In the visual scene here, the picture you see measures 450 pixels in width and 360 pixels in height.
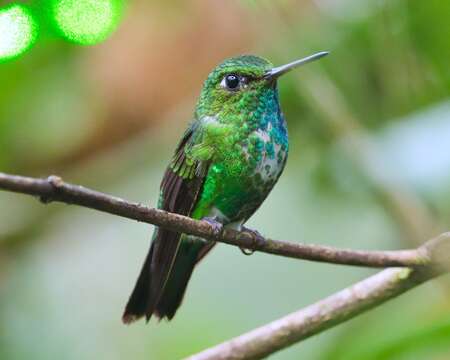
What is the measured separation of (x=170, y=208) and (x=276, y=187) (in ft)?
3.94

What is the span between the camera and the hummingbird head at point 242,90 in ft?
6.55

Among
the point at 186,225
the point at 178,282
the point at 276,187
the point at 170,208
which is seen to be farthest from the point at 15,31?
the point at 276,187

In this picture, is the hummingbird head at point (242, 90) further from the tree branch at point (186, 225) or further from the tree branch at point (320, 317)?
the tree branch at point (320, 317)

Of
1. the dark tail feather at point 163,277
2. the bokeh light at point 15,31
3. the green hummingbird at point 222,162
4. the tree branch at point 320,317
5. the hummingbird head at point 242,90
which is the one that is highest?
the hummingbird head at point 242,90

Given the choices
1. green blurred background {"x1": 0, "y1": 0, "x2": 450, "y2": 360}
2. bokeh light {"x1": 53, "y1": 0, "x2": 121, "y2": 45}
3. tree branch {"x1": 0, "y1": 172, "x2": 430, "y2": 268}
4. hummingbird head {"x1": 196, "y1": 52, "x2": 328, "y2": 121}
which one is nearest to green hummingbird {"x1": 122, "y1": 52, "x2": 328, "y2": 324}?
hummingbird head {"x1": 196, "y1": 52, "x2": 328, "y2": 121}

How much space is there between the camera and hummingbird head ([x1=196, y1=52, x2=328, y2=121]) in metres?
2.00

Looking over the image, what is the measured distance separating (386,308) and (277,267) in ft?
1.34

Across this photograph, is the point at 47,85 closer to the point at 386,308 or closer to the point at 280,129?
the point at 280,129

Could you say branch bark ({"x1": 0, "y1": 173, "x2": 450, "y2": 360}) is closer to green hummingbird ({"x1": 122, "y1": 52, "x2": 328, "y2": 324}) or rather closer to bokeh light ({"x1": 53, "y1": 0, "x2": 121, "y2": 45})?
green hummingbird ({"x1": 122, "y1": 52, "x2": 328, "y2": 324})

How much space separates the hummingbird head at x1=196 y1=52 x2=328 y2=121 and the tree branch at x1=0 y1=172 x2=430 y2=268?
1.04ft

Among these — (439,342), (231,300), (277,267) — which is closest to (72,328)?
(231,300)

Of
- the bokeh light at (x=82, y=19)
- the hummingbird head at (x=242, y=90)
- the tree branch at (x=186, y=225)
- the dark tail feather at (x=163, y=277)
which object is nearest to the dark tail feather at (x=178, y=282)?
the dark tail feather at (x=163, y=277)

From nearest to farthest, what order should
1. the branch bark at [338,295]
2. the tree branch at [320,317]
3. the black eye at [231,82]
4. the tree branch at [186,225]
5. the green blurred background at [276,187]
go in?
the tree branch at [186,225] < the branch bark at [338,295] < the tree branch at [320,317] < the black eye at [231,82] < the green blurred background at [276,187]

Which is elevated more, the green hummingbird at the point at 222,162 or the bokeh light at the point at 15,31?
the green hummingbird at the point at 222,162
